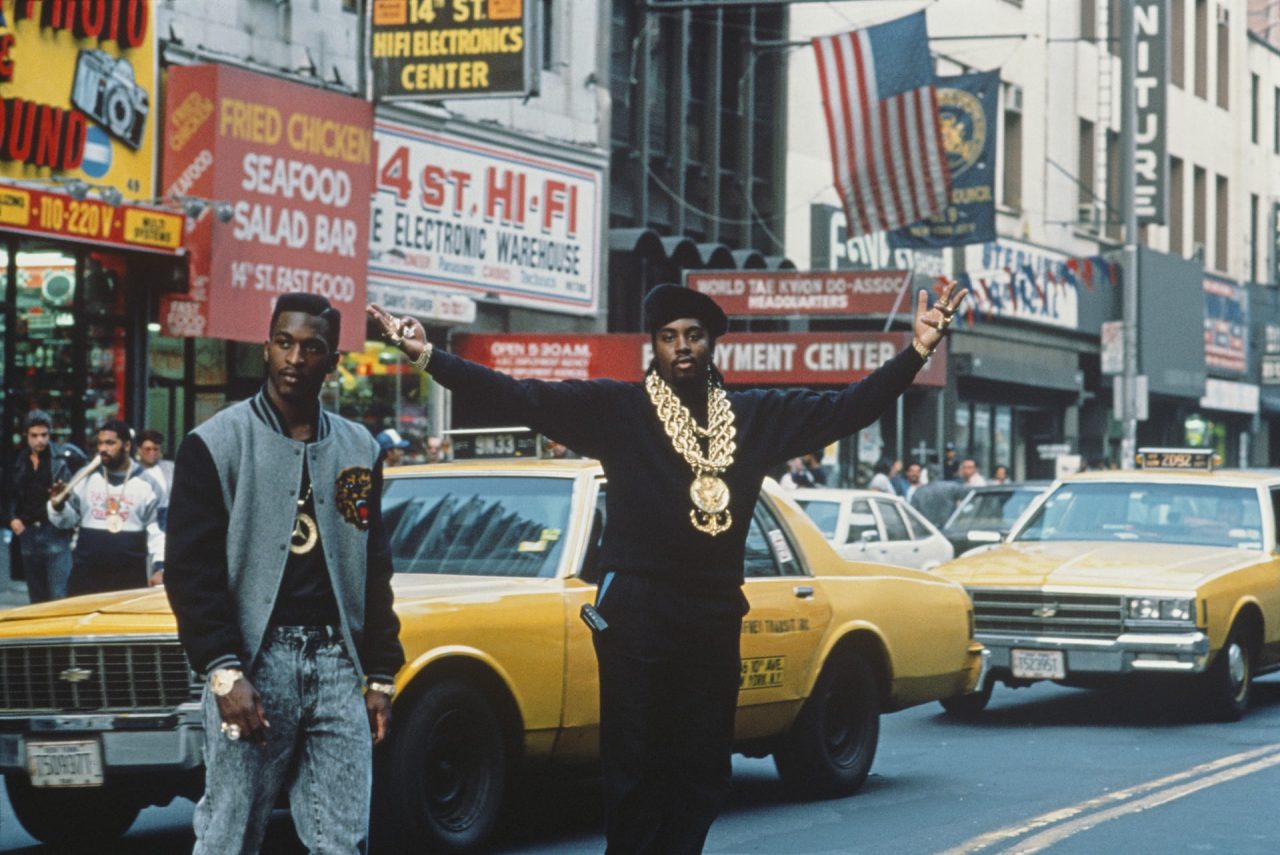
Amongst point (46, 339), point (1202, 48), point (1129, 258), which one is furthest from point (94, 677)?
point (1202, 48)

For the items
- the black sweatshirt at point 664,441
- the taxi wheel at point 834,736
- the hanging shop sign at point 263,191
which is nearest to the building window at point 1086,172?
the hanging shop sign at point 263,191

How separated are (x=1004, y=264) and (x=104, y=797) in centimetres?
3090

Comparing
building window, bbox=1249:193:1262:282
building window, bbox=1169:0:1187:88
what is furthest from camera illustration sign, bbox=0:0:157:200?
building window, bbox=1249:193:1262:282

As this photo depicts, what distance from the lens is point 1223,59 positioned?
168ft

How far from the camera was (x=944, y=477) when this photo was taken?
31.1 meters

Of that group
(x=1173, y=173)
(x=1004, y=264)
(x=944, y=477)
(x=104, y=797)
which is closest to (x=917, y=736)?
(x=104, y=797)

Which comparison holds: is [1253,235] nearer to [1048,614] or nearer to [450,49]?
[450,49]

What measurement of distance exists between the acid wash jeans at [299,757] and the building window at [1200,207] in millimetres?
45841

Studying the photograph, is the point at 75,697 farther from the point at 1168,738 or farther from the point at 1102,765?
the point at 1168,738

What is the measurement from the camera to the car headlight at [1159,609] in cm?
1323

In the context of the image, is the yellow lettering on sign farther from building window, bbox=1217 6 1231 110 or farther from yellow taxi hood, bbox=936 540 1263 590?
building window, bbox=1217 6 1231 110

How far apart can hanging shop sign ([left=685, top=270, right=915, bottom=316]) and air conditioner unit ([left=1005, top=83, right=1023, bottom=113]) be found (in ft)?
44.8

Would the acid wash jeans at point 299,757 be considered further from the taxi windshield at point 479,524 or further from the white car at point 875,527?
the white car at point 875,527

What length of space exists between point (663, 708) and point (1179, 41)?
44.3 meters
